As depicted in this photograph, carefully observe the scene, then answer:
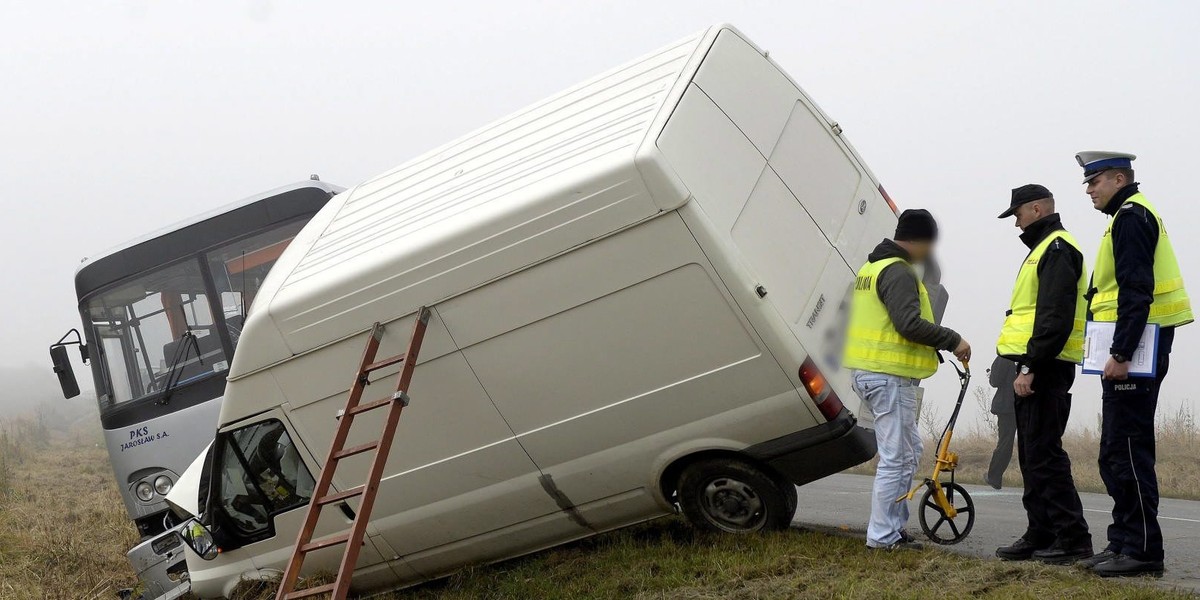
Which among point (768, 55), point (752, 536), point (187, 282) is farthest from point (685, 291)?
point (187, 282)

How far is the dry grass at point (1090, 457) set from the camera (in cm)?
1157

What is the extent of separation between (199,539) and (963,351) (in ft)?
16.7

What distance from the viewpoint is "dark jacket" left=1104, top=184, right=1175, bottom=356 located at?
5207 mm

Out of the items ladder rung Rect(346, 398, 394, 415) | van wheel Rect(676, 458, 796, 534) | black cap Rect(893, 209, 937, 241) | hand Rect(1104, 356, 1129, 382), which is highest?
black cap Rect(893, 209, 937, 241)

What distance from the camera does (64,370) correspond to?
1144cm

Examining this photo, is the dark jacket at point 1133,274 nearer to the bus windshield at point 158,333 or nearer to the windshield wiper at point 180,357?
the bus windshield at point 158,333

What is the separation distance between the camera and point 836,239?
6652 millimetres

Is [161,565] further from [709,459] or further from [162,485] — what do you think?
[709,459]

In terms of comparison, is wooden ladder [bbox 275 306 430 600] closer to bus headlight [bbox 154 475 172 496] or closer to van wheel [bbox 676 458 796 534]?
van wheel [bbox 676 458 796 534]

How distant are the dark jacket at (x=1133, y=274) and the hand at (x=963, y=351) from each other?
758 mm

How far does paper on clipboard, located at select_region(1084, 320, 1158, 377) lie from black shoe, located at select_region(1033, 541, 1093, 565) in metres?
0.94

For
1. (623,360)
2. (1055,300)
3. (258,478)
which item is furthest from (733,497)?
(258,478)

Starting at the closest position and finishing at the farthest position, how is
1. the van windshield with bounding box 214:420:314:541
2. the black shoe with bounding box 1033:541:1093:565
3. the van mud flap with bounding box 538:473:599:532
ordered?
the black shoe with bounding box 1033:541:1093:565, the van mud flap with bounding box 538:473:599:532, the van windshield with bounding box 214:420:314:541

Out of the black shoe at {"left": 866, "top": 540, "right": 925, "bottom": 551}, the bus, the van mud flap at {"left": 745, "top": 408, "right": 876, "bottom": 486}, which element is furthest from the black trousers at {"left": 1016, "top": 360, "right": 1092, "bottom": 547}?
the bus
